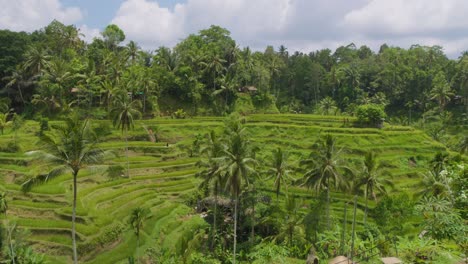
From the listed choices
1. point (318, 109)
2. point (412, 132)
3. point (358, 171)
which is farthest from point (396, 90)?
point (358, 171)

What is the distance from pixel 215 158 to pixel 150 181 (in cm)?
1857

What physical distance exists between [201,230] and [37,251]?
14707 millimetres

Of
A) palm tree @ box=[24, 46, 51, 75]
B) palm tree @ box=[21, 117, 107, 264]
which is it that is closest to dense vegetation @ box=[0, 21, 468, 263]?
palm tree @ box=[21, 117, 107, 264]

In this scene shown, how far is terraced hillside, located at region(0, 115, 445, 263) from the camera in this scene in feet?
110

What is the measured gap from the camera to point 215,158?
102ft

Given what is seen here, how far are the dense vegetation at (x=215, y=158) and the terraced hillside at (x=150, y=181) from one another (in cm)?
19

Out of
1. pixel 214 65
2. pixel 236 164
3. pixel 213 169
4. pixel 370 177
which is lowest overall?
pixel 370 177

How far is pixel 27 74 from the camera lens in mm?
69312

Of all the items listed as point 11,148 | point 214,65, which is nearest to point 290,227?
point 11,148

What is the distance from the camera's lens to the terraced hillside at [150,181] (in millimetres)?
33406

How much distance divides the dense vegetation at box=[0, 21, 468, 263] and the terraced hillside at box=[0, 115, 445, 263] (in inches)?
7.3

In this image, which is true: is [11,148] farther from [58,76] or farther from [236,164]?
[236,164]

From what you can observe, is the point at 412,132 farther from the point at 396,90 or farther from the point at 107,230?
the point at 107,230

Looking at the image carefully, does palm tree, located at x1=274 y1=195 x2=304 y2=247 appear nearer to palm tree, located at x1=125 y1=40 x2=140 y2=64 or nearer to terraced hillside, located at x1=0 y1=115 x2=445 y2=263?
terraced hillside, located at x1=0 y1=115 x2=445 y2=263
